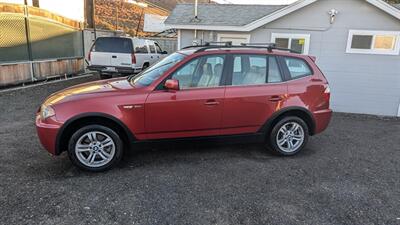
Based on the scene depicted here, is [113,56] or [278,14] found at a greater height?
[278,14]

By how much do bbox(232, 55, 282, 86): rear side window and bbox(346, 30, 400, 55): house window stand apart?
16.9ft

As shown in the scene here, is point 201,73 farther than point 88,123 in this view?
Yes

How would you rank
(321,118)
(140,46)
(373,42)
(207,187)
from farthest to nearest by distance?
(140,46)
(373,42)
(321,118)
(207,187)

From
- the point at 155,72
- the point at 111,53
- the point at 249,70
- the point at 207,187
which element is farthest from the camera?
the point at 111,53

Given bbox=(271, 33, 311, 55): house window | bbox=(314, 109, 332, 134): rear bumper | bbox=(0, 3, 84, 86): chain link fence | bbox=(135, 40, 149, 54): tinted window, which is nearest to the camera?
bbox=(314, 109, 332, 134): rear bumper

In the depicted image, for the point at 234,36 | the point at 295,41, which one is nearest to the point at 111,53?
the point at 234,36

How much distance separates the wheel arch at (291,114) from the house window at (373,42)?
488 cm

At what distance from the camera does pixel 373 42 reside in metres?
8.55

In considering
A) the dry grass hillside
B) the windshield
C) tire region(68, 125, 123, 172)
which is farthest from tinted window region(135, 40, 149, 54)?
the dry grass hillside

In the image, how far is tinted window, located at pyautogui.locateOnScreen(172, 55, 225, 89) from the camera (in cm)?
435

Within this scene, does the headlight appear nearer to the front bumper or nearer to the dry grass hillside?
the front bumper

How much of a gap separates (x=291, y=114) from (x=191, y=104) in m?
1.75

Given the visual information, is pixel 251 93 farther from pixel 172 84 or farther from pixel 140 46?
pixel 140 46

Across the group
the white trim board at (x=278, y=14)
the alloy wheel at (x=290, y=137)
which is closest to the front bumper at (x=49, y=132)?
the alloy wheel at (x=290, y=137)
